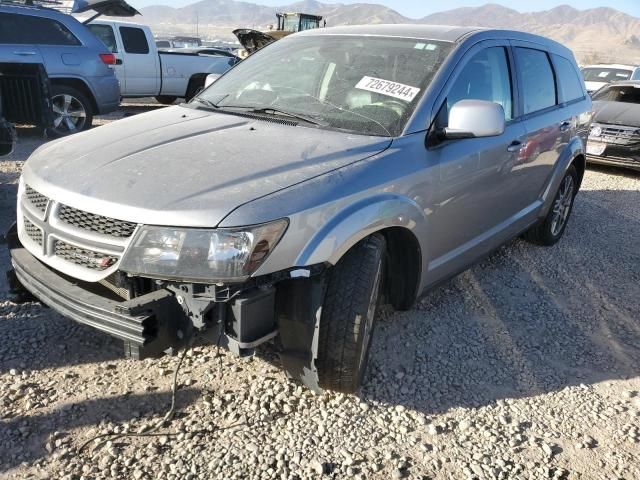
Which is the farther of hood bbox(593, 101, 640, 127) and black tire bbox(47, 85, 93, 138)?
hood bbox(593, 101, 640, 127)

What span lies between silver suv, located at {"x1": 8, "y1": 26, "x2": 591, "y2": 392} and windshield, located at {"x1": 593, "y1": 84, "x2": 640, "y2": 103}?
6.65 meters

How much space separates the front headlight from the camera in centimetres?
203

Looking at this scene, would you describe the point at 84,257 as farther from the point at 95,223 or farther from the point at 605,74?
the point at 605,74

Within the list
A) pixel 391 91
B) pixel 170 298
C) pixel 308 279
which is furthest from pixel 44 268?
pixel 391 91

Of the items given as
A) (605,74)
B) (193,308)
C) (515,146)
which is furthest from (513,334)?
(605,74)

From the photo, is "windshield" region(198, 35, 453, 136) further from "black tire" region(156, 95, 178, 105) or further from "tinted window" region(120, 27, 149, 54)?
"black tire" region(156, 95, 178, 105)

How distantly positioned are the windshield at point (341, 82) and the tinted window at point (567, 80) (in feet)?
6.51

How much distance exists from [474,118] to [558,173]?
2.21 metres

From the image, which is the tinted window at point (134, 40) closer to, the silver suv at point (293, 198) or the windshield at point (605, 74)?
the silver suv at point (293, 198)

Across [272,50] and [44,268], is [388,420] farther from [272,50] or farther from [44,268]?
[272,50]

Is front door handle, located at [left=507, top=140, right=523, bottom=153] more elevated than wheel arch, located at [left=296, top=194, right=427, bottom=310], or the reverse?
front door handle, located at [left=507, top=140, right=523, bottom=153]

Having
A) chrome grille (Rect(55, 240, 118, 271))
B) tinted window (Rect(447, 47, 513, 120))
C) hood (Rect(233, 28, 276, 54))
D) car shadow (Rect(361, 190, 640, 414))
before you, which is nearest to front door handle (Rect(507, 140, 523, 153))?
tinted window (Rect(447, 47, 513, 120))

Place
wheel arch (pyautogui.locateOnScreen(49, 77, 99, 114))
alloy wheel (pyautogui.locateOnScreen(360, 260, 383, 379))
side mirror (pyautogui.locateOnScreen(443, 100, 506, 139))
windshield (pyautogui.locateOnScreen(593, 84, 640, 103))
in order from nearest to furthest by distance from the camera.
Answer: alloy wheel (pyautogui.locateOnScreen(360, 260, 383, 379)), side mirror (pyautogui.locateOnScreen(443, 100, 506, 139)), wheel arch (pyautogui.locateOnScreen(49, 77, 99, 114)), windshield (pyautogui.locateOnScreen(593, 84, 640, 103))

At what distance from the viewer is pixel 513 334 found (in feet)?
11.4
